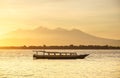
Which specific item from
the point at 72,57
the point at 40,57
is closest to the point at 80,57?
the point at 72,57

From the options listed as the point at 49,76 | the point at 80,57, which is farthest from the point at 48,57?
the point at 49,76

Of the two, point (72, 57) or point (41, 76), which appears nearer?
→ point (41, 76)

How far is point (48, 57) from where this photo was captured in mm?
77500

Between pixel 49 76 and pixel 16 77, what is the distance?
3457mm

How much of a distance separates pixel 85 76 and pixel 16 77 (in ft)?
22.5

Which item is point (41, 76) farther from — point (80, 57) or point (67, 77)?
point (80, 57)

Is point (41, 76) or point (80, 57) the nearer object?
point (41, 76)

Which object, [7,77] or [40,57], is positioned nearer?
[7,77]

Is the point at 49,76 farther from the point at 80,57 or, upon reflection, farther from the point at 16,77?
the point at 80,57

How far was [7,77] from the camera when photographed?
120 feet

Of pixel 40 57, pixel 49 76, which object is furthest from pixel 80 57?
pixel 49 76

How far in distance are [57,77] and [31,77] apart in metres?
2.55

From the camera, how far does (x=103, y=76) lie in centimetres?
3659

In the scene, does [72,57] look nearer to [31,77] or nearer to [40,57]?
[40,57]
